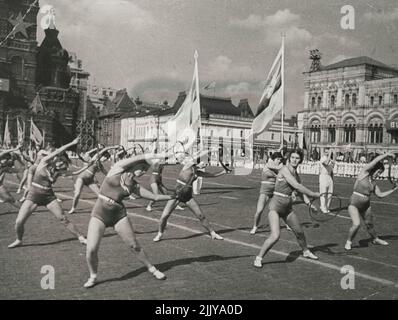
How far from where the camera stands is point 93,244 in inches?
246

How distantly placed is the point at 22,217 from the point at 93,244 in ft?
9.07

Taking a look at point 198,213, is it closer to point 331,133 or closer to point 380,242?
point 380,242

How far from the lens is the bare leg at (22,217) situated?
333 inches

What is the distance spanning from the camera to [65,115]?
2186 inches

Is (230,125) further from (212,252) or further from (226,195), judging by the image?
(212,252)

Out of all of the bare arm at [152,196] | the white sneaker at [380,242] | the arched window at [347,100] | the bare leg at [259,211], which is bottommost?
the white sneaker at [380,242]

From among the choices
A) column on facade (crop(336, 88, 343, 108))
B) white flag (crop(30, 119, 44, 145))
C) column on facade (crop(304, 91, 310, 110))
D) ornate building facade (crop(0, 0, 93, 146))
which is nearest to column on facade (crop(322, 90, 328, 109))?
column on facade (crop(336, 88, 343, 108))

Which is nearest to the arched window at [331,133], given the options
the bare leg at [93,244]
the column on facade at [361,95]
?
the column on facade at [361,95]

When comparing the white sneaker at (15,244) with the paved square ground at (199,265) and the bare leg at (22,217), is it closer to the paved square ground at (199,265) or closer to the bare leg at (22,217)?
the bare leg at (22,217)

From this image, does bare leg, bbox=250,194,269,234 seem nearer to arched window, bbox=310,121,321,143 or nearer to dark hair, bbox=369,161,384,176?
dark hair, bbox=369,161,384,176

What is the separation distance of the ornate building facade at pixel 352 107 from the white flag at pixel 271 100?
39949mm

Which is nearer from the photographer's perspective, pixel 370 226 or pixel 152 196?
pixel 152 196

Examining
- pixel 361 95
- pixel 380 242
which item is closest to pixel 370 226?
pixel 380 242
